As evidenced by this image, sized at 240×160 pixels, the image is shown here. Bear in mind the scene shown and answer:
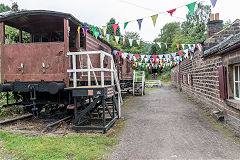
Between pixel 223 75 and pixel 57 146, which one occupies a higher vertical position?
pixel 223 75

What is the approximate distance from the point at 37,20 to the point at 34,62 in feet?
5.13

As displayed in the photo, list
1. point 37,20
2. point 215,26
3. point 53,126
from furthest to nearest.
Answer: point 215,26, point 37,20, point 53,126

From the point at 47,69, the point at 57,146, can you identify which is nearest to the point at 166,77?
the point at 47,69

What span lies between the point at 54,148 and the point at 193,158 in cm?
282

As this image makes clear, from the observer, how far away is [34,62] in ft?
19.2

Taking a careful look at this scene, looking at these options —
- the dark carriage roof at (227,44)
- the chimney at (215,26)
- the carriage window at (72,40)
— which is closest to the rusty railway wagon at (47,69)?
the carriage window at (72,40)

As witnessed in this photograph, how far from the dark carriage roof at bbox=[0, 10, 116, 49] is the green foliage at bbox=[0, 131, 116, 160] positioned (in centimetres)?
357

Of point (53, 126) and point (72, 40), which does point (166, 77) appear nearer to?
point (72, 40)

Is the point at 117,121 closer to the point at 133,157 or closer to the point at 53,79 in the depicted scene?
the point at 53,79

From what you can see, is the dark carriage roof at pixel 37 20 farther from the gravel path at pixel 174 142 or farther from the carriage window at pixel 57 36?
the gravel path at pixel 174 142

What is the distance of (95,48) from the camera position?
882 cm

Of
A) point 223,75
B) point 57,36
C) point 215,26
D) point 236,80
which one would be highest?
point 215,26

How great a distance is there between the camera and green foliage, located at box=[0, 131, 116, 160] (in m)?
3.62

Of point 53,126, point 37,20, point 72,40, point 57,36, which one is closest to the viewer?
point 53,126
